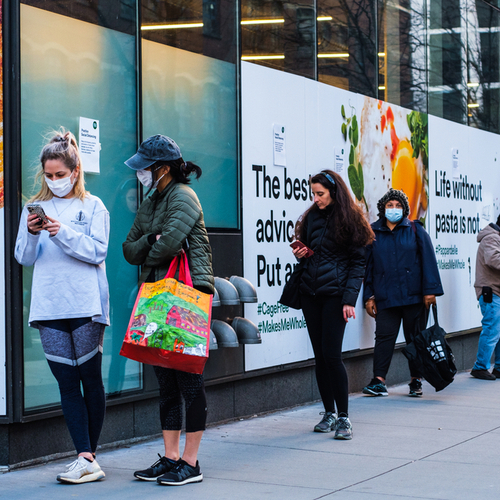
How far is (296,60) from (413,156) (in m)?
2.37

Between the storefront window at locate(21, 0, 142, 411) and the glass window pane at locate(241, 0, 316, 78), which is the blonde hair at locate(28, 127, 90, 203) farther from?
the glass window pane at locate(241, 0, 316, 78)

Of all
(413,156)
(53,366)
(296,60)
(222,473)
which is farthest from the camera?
(413,156)

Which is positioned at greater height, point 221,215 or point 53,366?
point 221,215

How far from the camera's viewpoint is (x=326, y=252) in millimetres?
6352

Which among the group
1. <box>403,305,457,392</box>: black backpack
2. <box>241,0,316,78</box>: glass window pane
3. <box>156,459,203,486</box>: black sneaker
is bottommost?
<box>156,459,203,486</box>: black sneaker

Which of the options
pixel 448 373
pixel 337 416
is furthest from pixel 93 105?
A: pixel 448 373

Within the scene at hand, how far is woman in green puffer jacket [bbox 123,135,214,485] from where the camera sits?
492 centimetres

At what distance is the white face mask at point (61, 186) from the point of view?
497 centimetres

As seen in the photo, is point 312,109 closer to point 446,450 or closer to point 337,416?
point 337,416

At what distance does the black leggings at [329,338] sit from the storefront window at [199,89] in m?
1.21

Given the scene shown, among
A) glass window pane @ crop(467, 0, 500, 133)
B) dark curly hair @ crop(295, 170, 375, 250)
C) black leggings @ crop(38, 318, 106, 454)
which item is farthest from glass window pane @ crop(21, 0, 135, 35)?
glass window pane @ crop(467, 0, 500, 133)

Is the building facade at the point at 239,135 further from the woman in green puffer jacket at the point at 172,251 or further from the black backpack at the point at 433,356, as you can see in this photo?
the woman in green puffer jacket at the point at 172,251

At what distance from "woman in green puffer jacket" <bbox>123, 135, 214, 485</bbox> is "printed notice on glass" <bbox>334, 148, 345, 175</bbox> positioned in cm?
370

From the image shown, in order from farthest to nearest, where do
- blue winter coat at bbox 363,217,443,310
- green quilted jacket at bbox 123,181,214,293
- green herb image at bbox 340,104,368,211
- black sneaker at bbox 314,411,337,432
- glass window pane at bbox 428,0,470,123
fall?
glass window pane at bbox 428,0,470,123
green herb image at bbox 340,104,368,211
blue winter coat at bbox 363,217,443,310
black sneaker at bbox 314,411,337,432
green quilted jacket at bbox 123,181,214,293
